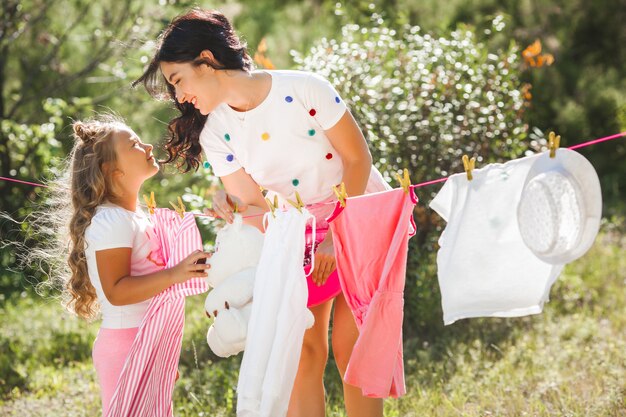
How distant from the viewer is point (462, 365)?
406 centimetres

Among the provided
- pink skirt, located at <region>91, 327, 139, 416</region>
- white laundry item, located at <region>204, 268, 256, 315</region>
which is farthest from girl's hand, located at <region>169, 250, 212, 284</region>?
pink skirt, located at <region>91, 327, 139, 416</region>

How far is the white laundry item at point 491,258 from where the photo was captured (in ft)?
7.90

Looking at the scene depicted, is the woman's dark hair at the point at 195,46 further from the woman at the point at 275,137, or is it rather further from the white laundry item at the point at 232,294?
the white laundry item at the point at 232,294

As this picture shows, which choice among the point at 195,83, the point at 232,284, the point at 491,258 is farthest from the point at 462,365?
the point at 195,83

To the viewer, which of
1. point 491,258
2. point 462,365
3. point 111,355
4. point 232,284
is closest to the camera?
point 491,258

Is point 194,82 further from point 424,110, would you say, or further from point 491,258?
point 424,110

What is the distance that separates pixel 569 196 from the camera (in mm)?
2311

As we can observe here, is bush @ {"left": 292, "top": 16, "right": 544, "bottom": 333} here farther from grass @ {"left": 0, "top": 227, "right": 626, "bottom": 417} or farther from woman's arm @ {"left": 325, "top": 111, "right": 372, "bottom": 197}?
woman's arm @ {"left": 325, "top": 111, "right": 372, "bottom": 197}

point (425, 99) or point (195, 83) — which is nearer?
point (195, 83)

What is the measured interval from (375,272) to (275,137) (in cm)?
51

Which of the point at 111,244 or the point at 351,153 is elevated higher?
the point at 351,153

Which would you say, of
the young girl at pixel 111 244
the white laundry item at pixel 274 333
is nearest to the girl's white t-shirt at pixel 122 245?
the young girl at pixel 111 244

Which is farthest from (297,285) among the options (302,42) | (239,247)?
(302,42)

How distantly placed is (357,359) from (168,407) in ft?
2.35
